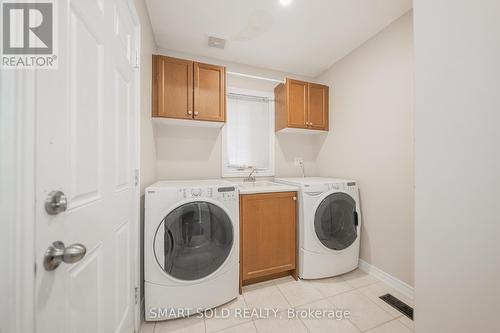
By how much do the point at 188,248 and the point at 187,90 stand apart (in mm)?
1480

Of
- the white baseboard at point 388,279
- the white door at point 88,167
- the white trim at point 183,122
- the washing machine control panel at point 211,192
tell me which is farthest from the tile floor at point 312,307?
the white trim at point 183,122

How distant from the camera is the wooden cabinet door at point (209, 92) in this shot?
74.9 inches

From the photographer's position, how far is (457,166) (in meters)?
0.76

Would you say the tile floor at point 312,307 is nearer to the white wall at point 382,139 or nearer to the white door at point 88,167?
the white wall at point 382,139

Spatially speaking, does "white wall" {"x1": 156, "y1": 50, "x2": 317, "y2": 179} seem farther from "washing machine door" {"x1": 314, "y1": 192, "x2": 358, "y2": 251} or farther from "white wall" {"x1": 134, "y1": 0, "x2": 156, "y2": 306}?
"washing machine door" {"x1": 314, "y1": 192, "x2": 358, "y2": 251}

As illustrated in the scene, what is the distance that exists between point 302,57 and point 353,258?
2.43 meters

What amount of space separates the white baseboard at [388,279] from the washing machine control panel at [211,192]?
167cm

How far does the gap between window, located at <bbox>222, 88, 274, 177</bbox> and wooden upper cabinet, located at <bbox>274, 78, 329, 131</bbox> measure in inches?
6.7

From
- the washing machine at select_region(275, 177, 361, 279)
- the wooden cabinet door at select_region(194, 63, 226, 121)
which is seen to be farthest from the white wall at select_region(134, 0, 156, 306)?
the washing machine at select_region(275, 177, 361, 279)

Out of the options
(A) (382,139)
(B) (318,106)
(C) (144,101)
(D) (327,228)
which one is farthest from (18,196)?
(B) (318,106)

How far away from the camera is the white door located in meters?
0.52

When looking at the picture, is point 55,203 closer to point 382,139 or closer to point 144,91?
point 144,91

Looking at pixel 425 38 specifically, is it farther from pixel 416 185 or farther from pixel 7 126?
pixel 7 126

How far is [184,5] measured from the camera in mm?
1578
